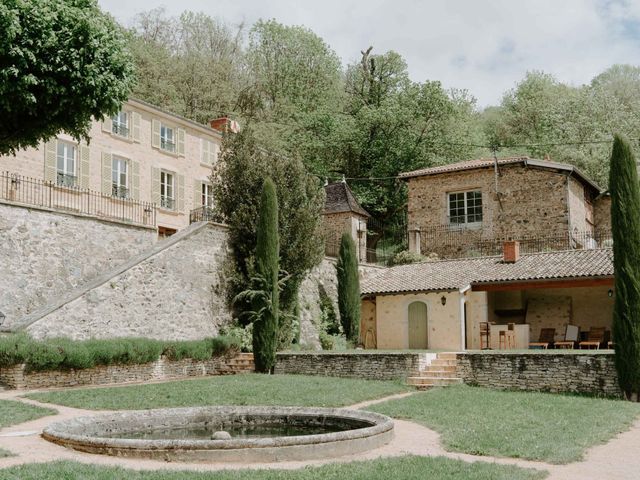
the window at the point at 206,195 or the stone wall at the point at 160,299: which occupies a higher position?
the window at the point at 206,195

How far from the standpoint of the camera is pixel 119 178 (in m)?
26.8

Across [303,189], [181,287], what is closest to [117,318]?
[181,287]

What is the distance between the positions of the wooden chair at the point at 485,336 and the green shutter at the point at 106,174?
14752 millimetres

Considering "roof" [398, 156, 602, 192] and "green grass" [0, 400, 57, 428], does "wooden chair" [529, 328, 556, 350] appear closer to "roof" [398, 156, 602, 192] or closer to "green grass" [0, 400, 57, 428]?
"roof" [398, 156, 602, 192]

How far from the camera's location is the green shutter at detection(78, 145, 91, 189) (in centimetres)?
2458

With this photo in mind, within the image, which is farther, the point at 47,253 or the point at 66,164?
the point at 66,164

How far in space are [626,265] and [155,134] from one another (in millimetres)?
19904

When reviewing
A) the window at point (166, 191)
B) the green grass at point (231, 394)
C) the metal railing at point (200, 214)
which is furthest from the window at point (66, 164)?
the green grass at point (231, 394)

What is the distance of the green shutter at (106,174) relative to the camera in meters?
25.7

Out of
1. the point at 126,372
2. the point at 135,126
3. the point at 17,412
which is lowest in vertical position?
the point at 17,412

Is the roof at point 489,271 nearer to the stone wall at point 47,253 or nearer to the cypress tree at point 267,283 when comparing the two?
the cypress tree at point 267,283

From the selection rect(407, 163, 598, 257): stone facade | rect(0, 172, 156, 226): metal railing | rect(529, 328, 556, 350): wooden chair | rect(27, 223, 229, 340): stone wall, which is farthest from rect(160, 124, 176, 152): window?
rect(529, 328, 556, 350): wooden chair

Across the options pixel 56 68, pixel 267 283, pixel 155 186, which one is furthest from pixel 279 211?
pixel 56 68

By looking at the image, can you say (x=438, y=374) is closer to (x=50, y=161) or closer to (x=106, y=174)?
(x=50, y=161)
